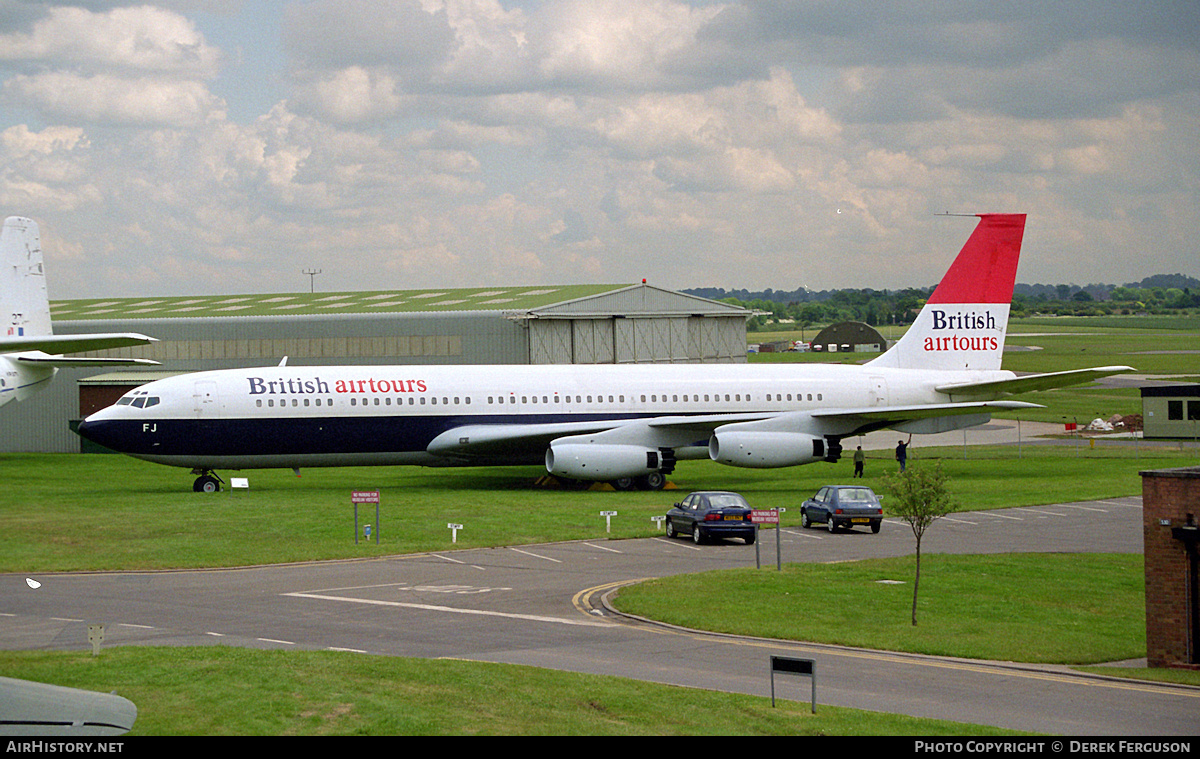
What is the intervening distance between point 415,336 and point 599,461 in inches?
1031

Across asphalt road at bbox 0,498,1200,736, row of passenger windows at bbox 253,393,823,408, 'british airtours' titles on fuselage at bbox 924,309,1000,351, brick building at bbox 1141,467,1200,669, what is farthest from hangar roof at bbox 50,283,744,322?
brick building at bbox 1141,467,1200,669

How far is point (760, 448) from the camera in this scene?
159ft

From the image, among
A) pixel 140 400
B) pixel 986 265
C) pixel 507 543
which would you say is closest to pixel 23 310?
pixel 140 400

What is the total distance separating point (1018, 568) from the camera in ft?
97.1

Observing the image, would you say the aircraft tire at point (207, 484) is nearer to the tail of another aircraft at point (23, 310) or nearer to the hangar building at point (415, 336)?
the tail of another aircraft at point (23, 310)

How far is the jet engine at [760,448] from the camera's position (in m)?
48.2

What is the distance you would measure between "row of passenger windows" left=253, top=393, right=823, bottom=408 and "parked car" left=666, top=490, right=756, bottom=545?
15071 millimetres

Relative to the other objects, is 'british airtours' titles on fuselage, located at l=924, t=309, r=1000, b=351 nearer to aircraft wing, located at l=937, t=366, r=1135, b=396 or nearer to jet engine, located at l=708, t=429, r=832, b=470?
aircraft wing, located at l=937, t=366, r=1135, b=396

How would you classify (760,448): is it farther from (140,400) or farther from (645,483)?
(140,400)

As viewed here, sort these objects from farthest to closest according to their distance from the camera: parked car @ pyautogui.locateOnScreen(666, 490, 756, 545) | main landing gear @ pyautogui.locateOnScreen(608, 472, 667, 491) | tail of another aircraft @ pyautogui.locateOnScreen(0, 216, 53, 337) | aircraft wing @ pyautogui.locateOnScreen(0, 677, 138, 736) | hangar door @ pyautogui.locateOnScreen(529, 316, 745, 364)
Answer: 1. hangar door @ pyautogui.locateOnScreen(529, 316, 745, 364)
2. tail of another aircraft @ pyautogui.locateOnScreen(0, 216, 53, 337)
3. main landing gear @ pyautogui.locateOnScreen(608, 472, 667, 491)
4. parked car @ pyautogui.locateOnScreen(666, 490, 756, 545)
5. aircraft wing @ pyautogui.locateOnScreen(0, 677, 138, 736)

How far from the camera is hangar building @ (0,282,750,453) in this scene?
2712 inches

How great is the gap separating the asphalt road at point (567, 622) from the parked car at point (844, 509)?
1.78ft

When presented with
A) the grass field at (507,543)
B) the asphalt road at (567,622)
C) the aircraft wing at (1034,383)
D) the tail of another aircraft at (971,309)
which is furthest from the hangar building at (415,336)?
the asphalt road at (567,622)
